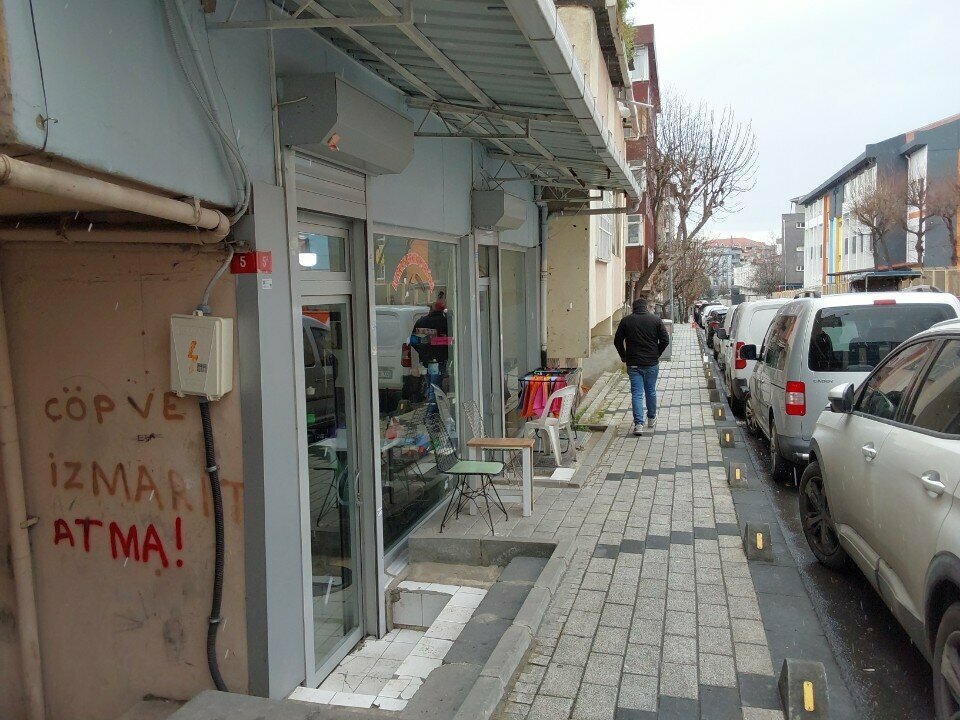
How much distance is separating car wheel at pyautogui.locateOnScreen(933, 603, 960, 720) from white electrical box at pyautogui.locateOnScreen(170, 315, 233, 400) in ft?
10.7

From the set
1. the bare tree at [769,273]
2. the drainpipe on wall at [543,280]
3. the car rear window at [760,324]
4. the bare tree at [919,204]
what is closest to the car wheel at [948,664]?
the drainpipe on wall at [543,280]

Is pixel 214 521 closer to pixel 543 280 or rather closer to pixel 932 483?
pixel 932 483

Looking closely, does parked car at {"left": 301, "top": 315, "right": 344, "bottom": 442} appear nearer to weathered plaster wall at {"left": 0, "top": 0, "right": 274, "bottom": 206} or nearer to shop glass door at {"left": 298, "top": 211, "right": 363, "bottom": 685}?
shop glass door at {"left": 298, "top": 211, "right": 363, "bottom": 685}

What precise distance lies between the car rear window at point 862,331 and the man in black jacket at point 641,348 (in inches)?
143

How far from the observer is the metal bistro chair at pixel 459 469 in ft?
22.0

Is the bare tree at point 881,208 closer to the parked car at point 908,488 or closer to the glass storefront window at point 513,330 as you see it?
the glass storefront window at point 513,330

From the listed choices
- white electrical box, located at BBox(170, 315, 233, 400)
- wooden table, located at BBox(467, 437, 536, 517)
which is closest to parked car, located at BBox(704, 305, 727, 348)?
wooden table, located at BBox(467, 437, 536, 517)

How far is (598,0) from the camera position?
340 inches

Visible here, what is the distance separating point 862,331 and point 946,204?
38466 millimetres

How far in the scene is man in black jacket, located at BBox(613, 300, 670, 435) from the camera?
11.3 meters

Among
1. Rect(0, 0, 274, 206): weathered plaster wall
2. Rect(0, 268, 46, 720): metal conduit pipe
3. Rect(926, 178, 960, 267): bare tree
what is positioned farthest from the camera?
Rect(926, 178, 960, 267): bare tree

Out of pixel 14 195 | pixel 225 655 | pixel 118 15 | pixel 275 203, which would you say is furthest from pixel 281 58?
pixel 225 655

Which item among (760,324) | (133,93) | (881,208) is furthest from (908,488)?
(881,208)

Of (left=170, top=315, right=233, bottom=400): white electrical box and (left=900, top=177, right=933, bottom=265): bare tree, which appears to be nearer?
(left=170, top=315, right=233, bottom=400): white electrical box
